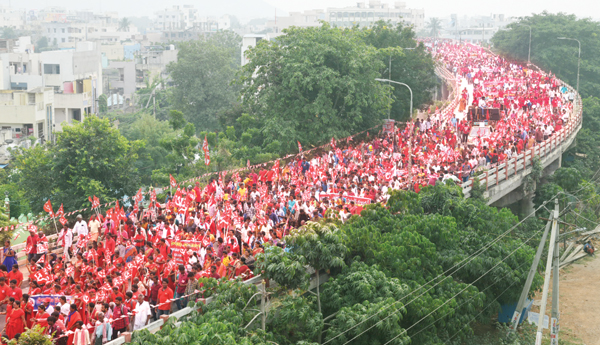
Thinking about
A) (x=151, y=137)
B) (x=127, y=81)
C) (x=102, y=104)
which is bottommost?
(x=151, y=137)

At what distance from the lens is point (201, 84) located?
61938mm

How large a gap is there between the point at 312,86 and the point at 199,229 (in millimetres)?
19091

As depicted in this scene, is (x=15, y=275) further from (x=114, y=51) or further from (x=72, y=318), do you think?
(x=114, y=51)

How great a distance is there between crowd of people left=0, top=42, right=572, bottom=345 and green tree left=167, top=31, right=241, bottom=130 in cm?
2830

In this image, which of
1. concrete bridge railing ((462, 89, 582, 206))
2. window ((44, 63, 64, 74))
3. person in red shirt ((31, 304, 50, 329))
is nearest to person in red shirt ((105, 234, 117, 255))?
person in red shirt ((31, 304, 50, 329))

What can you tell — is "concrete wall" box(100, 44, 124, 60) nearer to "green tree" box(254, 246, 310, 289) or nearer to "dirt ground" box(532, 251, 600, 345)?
"dirt ground" box(532, 251, 600, 345)

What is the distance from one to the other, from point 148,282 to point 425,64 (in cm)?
3663

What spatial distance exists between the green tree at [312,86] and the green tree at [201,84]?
78.1 feet

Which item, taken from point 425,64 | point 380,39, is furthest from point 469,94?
point 380,39

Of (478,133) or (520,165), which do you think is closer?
(520,165)

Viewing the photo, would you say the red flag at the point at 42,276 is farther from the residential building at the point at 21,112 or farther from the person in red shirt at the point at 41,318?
the residential building at the point at 21,112

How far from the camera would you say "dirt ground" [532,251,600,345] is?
21.8 m

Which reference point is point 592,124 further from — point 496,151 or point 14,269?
point 14,269

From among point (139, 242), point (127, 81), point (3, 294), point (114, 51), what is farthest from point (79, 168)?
point (114, 51)
